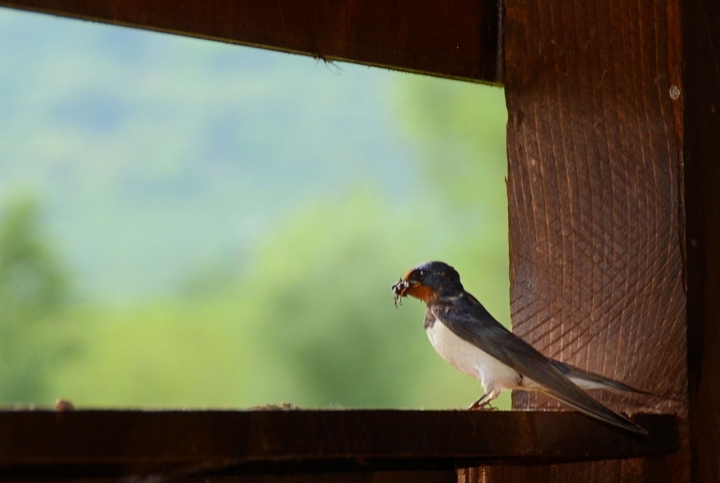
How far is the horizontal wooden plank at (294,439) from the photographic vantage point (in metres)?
0.83

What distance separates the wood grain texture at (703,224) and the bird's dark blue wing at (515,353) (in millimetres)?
134

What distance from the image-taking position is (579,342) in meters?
1.37

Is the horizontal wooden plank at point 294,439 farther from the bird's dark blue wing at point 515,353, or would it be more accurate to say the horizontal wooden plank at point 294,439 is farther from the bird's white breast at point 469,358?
the bird's white breast at point 469,358

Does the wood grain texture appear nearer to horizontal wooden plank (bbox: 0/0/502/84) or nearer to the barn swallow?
the barn swallow

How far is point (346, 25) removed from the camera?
131 centimetres

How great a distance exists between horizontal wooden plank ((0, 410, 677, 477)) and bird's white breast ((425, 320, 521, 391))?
381 millimetres

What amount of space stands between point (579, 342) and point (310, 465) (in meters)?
0.43

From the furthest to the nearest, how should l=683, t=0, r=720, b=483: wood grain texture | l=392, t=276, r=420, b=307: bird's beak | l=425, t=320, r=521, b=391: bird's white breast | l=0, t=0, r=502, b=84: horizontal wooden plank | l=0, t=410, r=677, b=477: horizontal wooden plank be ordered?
l=392, t=276, r=420, b=307: bird's beak → l=425, t=320, r=521, b=391: bird's white breast → l=683, t=0, r=720, b=483: wood grain texture → l=0, t=0, r=502, b=84: horizontal wooden plank → l=0, t=410, r=677, b=477: horizontal wooden plank

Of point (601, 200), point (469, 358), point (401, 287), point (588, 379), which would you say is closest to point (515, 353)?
point (588, 379)

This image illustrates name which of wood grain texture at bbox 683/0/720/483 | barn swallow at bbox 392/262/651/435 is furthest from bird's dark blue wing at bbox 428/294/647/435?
wood grain texture at bbox 683/0/720/483

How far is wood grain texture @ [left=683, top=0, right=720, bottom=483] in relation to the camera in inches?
49.4

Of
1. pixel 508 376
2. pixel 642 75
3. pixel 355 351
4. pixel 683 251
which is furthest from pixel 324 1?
Result: pixel 355 351

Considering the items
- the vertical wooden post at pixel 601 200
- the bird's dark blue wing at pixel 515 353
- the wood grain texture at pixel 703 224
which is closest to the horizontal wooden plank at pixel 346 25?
the vertical wooden post at pixel 601 200

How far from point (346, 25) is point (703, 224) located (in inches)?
21.8
